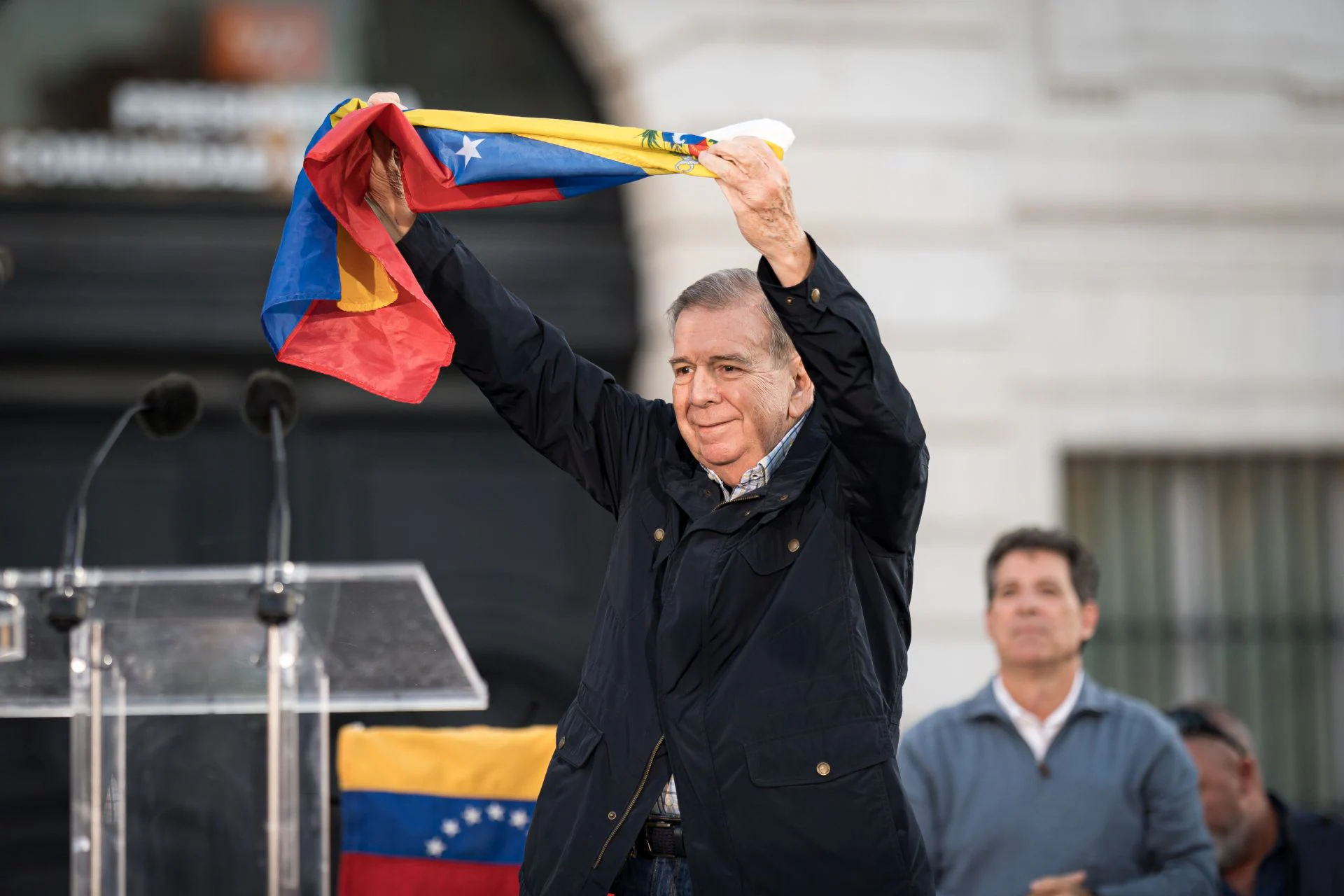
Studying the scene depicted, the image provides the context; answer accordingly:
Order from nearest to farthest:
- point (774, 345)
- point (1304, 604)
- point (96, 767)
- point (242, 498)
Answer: point (774, 345)
point (96, 767)
point (242, 498)
point (1304, 604)

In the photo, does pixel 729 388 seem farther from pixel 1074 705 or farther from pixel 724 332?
pixel 1074 705

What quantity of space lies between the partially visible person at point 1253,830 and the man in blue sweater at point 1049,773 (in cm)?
59

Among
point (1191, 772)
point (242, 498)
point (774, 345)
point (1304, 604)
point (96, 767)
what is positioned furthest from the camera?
point (1304, 604)

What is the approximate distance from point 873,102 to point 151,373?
336 cm

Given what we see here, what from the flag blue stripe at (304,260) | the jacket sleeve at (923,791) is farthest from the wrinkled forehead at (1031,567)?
the flag blue stripe at (304,260)

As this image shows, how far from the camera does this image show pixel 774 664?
3.01m

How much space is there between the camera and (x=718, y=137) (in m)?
3.30

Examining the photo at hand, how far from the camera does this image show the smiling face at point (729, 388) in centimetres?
320

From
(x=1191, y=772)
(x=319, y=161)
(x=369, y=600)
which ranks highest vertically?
(x=319, y=161)

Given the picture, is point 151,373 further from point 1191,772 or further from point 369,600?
point 1191,772

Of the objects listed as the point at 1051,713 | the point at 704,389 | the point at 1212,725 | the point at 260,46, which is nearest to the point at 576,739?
the point at 704,389

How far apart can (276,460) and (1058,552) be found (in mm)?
2302

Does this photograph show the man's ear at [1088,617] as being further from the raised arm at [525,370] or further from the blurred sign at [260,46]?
the blurred sign at [260,46]

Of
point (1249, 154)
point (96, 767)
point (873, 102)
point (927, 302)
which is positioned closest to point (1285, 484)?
point (1249, 154)
